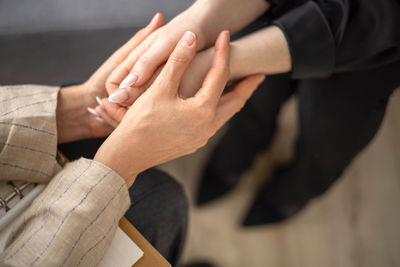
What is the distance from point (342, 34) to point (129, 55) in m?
0.41

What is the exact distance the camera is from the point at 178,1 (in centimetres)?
97

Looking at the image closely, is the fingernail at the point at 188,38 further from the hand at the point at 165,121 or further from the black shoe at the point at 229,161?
the black shoe at the point at 229,161

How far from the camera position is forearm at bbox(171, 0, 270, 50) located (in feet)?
2.22

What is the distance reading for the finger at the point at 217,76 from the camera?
0.59 meters

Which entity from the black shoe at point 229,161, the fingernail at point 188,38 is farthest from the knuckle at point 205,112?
the black shoe at point 229,161

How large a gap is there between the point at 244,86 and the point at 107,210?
363 millimetres

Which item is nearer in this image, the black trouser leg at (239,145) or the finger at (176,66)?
the finger at (176,66)

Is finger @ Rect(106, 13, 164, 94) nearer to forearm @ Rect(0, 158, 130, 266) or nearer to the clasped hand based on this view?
the clasped hand

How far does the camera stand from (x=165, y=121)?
1.82 ft

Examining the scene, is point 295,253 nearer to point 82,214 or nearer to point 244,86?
point 244,86

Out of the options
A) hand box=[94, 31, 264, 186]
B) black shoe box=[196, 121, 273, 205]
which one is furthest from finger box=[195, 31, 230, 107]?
black shoe box=[196, 121, 273, 205]

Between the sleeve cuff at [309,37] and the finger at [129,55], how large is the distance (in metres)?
0.26

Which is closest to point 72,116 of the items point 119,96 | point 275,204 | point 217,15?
point 119,96

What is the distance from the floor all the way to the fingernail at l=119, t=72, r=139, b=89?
2.32 ft
